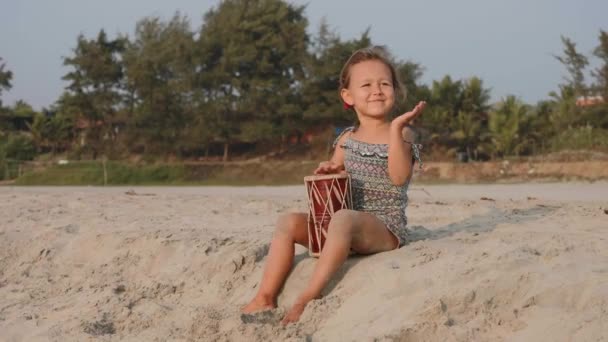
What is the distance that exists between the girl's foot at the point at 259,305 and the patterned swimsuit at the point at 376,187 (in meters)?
0.68

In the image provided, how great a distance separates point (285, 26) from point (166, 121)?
7128 mm

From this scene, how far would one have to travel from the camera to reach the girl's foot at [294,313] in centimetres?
262

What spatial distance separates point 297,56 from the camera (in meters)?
28.9

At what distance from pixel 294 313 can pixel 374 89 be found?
1199mm

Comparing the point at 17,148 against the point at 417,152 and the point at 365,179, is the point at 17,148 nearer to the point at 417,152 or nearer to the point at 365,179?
the point at 365,179

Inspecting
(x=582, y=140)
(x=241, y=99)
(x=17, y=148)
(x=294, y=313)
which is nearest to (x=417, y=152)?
(x=294, y=313)

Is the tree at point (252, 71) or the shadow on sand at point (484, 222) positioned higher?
the tree at point (252, 71)

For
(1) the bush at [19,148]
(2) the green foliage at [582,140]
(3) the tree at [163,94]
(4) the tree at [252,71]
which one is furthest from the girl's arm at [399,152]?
(1) the bush at [19,148]

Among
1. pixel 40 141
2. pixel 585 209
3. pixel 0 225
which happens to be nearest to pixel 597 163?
pixel 585 209

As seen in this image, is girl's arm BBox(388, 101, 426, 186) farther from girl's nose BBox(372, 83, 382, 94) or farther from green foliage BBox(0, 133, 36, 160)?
green foliage BBox(0, 133, 36, 160)

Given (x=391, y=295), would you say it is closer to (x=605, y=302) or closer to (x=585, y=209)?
(x=605, y=302)

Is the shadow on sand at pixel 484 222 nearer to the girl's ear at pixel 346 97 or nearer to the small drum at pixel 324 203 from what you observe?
the small drum at pixel 324 203

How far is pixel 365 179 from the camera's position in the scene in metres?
3.18

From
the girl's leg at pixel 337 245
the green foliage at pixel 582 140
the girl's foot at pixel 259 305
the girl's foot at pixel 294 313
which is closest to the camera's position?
the girl's foot at pixel 294 313
